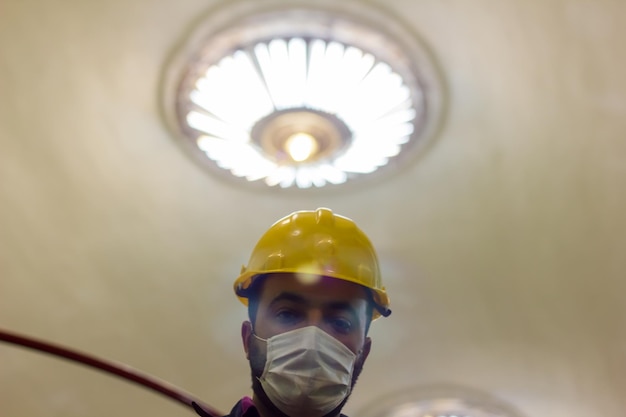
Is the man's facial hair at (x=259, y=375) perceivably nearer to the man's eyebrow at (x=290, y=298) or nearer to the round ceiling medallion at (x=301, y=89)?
the man's eyebrow at (x=290, y=298)

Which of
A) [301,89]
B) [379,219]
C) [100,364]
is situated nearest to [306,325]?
[301,89]

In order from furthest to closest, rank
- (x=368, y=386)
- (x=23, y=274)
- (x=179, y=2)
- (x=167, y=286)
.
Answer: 1. (x=368, y=386)
2. (x=167, y=286)
3. (x=23, y=274)
4. (x=179, y=2)

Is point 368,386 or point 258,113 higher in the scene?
point 258,113

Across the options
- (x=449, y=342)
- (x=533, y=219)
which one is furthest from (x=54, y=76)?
(x=449, y=342)

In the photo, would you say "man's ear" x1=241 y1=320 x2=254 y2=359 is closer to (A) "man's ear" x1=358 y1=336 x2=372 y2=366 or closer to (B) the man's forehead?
(B) the man's forehead

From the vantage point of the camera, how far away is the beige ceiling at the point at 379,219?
127cm

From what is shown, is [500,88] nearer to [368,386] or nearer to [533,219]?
[533,219]

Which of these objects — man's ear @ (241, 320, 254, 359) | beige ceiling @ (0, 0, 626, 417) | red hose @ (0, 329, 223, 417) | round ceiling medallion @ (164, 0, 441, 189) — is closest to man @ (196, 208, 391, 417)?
man's ear @ (241, 320, 254, 359)

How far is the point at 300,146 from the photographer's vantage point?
57.0 inches

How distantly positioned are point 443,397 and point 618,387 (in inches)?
25.5

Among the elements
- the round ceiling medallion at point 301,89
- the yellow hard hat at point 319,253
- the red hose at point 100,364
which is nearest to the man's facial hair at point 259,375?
the yellow hard hat at point 319,253

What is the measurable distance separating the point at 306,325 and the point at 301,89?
1.96ft

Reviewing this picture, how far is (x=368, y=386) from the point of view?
2.39 metres

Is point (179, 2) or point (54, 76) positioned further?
point (54, 76)
